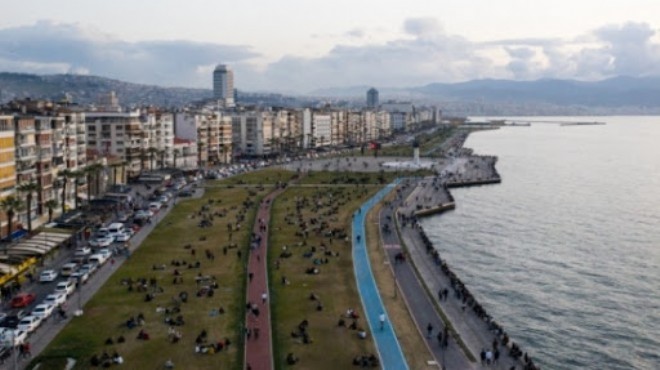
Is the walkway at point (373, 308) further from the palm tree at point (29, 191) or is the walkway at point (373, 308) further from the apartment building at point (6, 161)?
the apartment building at point (6, 161)

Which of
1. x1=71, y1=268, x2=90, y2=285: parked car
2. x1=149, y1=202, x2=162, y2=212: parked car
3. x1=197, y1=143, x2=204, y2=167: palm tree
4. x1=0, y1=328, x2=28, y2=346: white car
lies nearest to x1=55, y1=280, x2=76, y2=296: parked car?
x1=71, y1=268, x2=90, y2=285: parked car

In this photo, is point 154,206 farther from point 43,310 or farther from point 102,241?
point 43,310

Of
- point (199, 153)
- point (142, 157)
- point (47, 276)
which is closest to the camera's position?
point (47, 276)

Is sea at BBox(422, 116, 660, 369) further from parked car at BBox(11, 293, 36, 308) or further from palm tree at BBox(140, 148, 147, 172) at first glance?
palm tree at BBox(140, 148, 147, 172)

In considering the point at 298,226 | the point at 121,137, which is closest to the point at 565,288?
the point at 298,226

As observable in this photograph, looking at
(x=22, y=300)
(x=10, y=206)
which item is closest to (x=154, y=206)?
(x=10, y=206)

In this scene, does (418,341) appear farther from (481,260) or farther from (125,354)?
(481,260)
